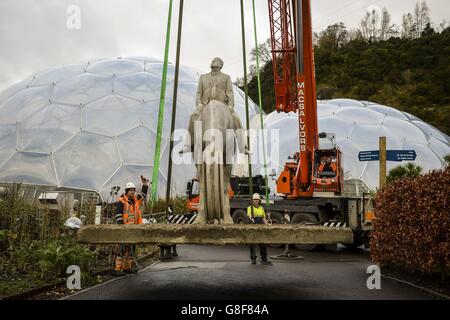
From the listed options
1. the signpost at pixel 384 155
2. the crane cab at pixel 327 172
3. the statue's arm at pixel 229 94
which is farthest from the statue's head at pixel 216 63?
the crane cab at pixel 327 172

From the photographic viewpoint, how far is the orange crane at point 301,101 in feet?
53.4

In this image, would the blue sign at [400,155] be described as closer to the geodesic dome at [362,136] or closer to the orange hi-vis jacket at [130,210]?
the orange hi-vis jacket at [130,210]

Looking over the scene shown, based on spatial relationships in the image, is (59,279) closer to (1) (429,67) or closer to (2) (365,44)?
(1) (429,67)

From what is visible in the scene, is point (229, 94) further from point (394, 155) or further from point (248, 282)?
point (394, 155)

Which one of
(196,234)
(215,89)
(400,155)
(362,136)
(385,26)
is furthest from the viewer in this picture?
(385,26)

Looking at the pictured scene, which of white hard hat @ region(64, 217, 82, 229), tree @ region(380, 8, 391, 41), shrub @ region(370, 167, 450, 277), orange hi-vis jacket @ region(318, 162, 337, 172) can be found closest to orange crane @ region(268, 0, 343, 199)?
orange hi-vis jacket @ region(318, 162, 337, 172)

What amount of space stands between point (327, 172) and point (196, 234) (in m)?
10.7

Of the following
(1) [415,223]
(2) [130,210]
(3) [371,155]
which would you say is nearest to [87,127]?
(3) [371,155]

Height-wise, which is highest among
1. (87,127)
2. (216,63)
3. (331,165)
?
(87,127)

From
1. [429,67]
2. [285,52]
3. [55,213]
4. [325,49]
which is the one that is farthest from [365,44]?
[55,213]

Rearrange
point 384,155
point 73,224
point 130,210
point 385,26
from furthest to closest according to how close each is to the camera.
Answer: point 385,26
point 384,155
point 130,210
point 73,224

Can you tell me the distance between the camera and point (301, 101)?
16.6 meters

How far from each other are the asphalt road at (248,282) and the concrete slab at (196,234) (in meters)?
1.10

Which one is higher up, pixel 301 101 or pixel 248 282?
pixel 301 101
